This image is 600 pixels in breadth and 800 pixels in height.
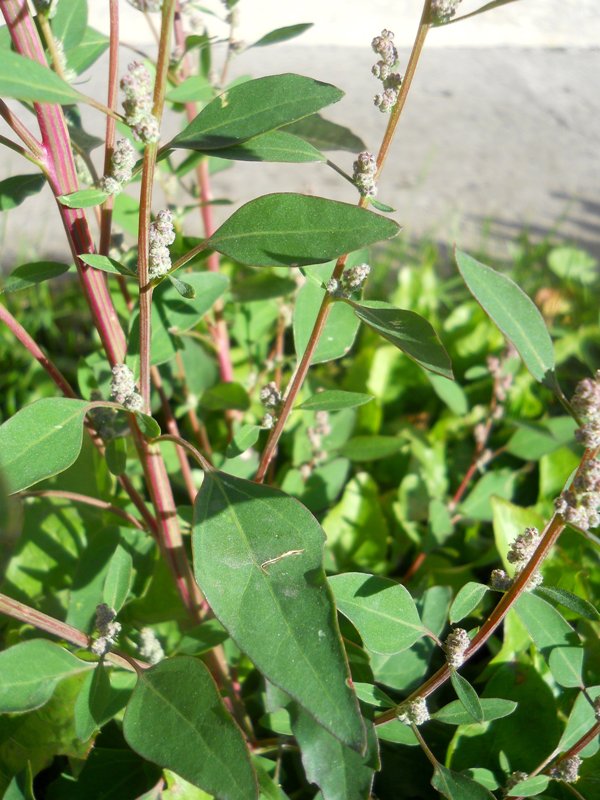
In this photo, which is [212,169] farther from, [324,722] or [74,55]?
[324,722]

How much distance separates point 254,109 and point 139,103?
0.08m

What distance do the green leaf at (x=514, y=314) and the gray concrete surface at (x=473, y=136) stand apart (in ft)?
4.19

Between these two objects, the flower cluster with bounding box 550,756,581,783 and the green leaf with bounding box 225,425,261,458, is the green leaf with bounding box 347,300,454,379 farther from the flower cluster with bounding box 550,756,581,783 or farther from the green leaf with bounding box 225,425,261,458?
the flower cluster with bounding box 550,756,581,783

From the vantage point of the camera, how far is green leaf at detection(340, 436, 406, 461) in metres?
0.92

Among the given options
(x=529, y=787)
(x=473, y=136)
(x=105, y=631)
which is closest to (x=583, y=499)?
(x=529, y=787)

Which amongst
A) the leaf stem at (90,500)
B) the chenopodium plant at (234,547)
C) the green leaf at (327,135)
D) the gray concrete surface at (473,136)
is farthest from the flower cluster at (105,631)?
the gray concrete surface at (473,136)

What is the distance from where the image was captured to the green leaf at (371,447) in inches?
36.3

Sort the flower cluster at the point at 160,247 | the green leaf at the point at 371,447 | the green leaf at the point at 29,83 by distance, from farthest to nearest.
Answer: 1. the green leaf at the point at 371,447
2. the flower cluster at the point at 160,247
3. the green leaf at the point at 29,83

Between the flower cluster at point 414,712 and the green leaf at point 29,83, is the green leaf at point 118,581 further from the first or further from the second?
the green leaf at point 29,83

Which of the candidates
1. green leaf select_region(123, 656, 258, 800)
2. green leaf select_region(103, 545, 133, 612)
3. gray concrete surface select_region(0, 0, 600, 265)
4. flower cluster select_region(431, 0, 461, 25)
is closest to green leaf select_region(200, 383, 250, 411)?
green leaf select_region(103, 545, 133, 612)

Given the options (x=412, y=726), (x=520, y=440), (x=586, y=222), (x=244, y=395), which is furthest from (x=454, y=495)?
(x=586, y=222)

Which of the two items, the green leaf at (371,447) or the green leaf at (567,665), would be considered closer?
the green leaf at (567,665)

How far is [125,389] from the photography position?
538mm

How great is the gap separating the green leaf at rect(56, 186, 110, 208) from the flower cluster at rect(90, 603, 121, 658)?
31 centimetres
